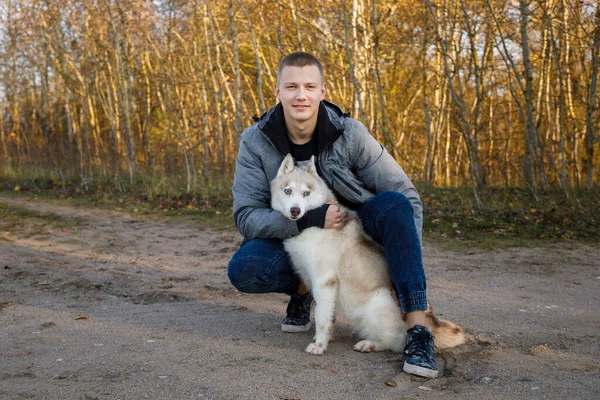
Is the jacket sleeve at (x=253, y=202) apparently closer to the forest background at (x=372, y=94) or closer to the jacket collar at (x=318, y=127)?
the jacket collar at (x=318, y=127)

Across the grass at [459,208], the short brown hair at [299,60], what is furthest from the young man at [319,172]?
the grass at [459,208]

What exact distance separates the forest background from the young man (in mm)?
4716

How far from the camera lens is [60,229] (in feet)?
28.7

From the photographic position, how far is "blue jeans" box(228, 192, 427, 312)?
3.22m

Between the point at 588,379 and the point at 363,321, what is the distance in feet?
4.13

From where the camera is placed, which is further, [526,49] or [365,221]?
[526,49]

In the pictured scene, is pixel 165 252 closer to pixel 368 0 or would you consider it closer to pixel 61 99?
pixel 368 0

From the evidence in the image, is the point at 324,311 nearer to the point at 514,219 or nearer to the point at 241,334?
the point at 241,334

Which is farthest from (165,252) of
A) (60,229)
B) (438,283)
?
(438,283)

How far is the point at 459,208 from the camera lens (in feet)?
30.1

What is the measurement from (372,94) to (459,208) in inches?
192

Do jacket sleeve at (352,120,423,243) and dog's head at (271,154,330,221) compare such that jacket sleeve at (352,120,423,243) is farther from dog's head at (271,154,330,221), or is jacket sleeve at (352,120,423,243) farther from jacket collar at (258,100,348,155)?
dog's head at (271,154,330,221)

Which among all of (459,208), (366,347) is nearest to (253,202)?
(366,347)

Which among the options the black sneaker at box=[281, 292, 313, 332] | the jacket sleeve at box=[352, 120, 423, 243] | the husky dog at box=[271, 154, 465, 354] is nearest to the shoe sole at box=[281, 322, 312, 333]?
the black sneaker at box=[281, 292, 313, 332]
